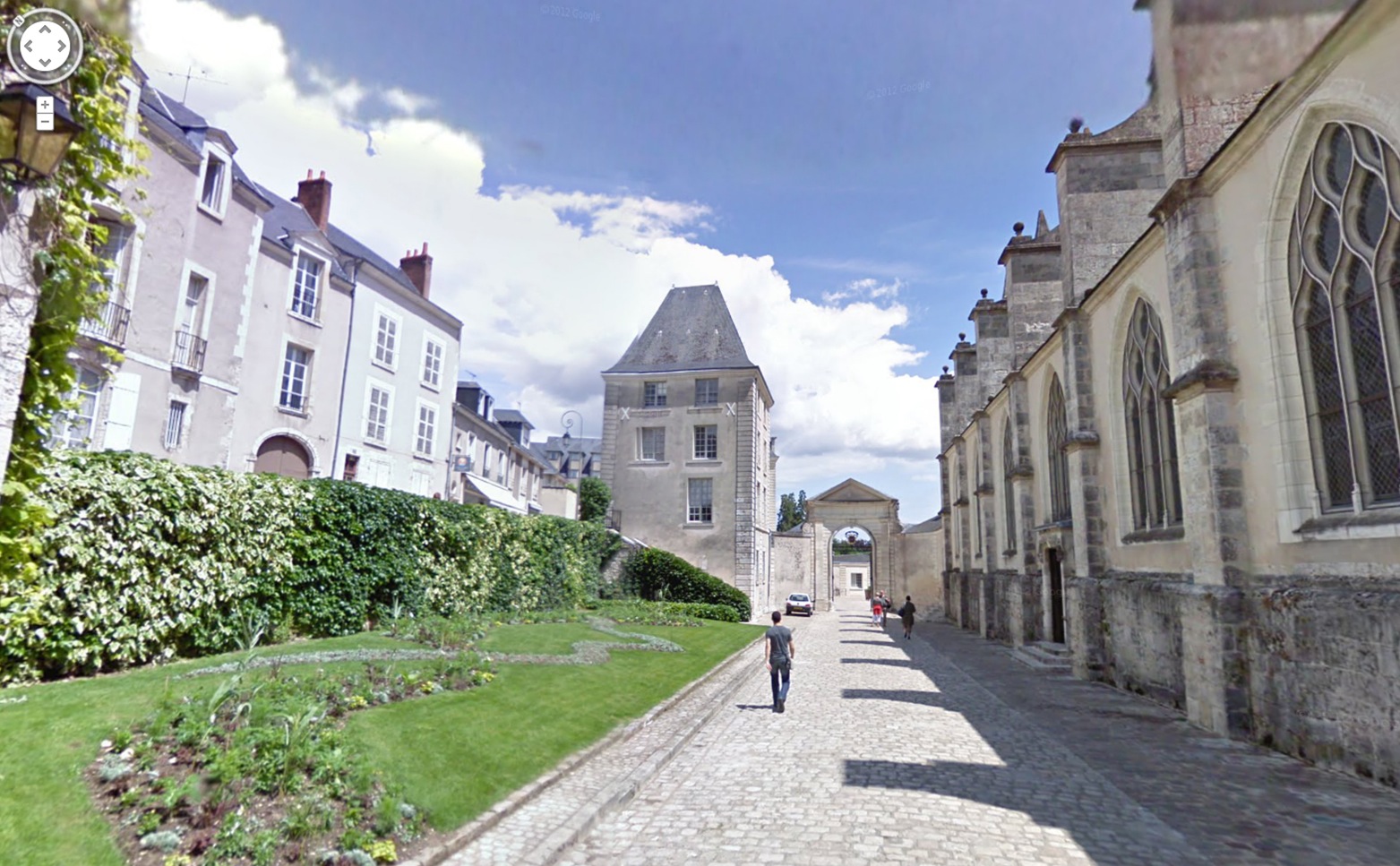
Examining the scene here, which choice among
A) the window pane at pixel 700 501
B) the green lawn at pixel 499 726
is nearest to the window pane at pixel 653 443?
the window pane at pixel 700 501

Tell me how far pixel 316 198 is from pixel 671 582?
17.7m

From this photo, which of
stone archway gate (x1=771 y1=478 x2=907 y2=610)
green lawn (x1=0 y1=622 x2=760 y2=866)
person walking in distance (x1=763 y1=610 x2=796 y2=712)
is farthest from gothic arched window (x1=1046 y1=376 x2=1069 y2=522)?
stone archway gate (x1=771 y1=478 x2=907 y2=610)

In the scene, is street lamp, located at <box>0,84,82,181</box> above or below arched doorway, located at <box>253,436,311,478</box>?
below

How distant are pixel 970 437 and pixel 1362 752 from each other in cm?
2021

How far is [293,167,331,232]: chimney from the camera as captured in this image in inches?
855

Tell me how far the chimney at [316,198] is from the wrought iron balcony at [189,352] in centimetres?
746

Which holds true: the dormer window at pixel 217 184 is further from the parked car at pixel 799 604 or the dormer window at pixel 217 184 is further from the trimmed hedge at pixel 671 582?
the parked car at pixel 799 604

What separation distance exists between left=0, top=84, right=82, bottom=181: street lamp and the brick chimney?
22.3 m

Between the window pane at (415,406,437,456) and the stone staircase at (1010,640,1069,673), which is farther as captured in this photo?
the window pane at (415,406,437,456)

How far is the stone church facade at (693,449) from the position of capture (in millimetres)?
31141

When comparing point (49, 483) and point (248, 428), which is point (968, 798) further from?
point (248, 428)

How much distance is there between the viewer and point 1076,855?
4.77 metres

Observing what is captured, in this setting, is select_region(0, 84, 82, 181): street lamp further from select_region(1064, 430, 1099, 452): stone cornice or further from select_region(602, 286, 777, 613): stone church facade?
select_region(602, 286, 777, 613): stone church facade

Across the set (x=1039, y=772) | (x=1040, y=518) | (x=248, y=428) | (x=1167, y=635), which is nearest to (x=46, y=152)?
(x=1039, y=772)
